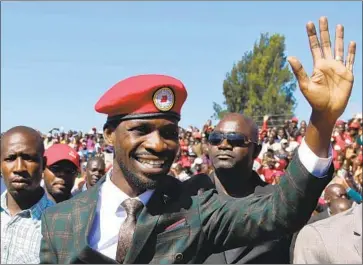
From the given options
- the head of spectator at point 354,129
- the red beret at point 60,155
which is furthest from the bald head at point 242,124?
the head of spectator at point 354,129

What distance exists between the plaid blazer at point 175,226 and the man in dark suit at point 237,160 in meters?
1.20

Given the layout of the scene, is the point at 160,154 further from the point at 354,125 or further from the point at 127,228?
the point at 354,125

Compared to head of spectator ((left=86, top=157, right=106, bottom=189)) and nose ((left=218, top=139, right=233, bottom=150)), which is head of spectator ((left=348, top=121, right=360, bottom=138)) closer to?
head of spectator ((left=86, top=157, right=106, bottom=189))

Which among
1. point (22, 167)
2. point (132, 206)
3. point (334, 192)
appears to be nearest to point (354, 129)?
point (334, 192)

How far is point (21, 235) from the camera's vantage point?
3256 millimetres

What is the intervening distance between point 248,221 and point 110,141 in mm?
681

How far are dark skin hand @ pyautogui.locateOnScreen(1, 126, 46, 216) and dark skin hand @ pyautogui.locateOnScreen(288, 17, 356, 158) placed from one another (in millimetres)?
1977

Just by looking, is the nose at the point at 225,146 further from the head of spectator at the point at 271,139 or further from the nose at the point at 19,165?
the head of spectator at the point at 271,139

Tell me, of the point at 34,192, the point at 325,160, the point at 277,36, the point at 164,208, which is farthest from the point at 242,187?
the point at 277,36

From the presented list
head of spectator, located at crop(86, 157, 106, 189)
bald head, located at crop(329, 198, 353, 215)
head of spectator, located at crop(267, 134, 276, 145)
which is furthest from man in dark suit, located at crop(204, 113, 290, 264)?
head of spectator, located at crop(267, 134, 276, 145)

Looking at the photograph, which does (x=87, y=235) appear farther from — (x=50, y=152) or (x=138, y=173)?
(x=50, y=152)

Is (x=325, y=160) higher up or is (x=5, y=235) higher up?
(x=325, y=160)

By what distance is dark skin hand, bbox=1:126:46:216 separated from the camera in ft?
11.0

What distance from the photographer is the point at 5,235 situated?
10.8ft
